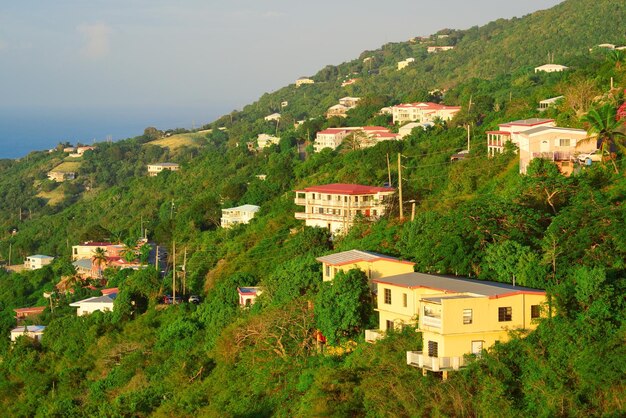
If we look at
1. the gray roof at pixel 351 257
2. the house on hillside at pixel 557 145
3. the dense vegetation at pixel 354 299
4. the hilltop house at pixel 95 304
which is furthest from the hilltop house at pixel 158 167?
the gray roof at pixel 351 257

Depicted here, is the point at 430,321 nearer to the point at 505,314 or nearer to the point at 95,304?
the point at 505,314

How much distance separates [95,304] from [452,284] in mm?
23067

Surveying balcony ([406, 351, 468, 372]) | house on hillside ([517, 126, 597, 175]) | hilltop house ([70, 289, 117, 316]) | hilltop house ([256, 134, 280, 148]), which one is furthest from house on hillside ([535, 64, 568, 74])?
balcony ([406, 351, 468, 372])

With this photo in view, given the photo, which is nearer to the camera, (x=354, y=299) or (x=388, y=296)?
(x=388, y=296)

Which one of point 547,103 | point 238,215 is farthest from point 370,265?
point 238,215

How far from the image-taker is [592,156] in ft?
108

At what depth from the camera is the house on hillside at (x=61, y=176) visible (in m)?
111

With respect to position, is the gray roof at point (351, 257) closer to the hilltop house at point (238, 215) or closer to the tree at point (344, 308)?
the tree at point (344, 308)

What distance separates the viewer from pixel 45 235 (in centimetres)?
7988

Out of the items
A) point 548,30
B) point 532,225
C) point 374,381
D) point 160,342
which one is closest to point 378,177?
point 160,342

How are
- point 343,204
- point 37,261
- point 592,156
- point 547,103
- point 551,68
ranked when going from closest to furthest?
point 592,156, point 343,204, point 547,103, point 37,261, point 551,68

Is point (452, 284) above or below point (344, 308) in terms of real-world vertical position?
above

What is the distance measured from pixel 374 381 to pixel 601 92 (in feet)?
71.2

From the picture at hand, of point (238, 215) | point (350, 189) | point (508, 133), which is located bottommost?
point (238, 215)
